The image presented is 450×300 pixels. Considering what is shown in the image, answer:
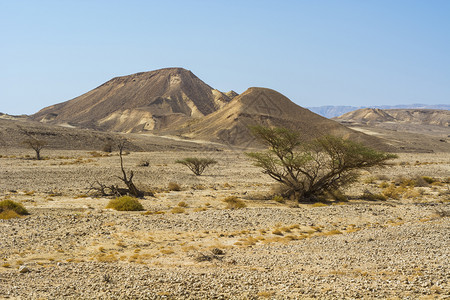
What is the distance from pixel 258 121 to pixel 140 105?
79.8 metres

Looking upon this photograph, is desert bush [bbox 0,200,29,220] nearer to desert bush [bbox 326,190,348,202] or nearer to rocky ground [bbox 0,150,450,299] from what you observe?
rocky ground [bbox 0,150,450,299]

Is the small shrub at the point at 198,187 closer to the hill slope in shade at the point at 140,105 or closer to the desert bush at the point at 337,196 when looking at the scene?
the desert bush at the point at 337,196

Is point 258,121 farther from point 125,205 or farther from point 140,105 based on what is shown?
point 125,205

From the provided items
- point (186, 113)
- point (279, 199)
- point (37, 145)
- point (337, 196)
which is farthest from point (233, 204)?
point (186, 113)

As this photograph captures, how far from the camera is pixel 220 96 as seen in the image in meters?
184

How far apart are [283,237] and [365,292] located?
278 inches

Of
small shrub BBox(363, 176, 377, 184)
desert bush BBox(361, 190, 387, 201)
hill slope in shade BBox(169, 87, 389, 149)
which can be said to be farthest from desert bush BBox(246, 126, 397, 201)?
hill slope in shade BBox(169, 87, 389, 149)

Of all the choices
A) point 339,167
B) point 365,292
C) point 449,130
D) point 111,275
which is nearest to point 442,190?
point 339,167

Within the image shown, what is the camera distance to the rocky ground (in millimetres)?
9647

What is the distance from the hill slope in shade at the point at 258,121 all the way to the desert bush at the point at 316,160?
215ft

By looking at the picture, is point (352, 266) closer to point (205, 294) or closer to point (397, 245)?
point (397, 245)

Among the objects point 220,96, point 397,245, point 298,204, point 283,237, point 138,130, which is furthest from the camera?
point 220,96

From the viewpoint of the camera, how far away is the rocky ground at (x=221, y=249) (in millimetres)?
9647

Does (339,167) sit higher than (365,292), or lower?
higher
